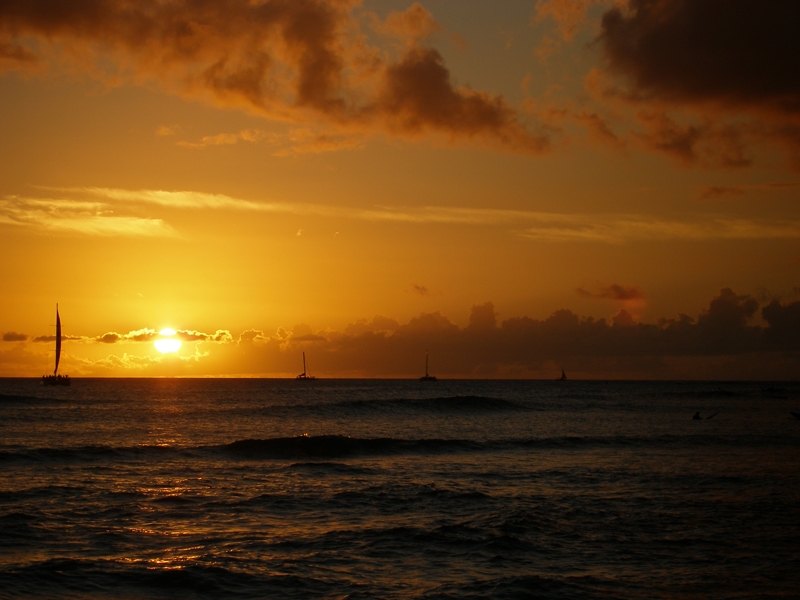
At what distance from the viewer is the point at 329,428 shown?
5456cm

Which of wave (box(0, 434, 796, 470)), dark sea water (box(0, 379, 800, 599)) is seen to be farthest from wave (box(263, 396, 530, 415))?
dark sea water (box(0, 379, 800, 599))

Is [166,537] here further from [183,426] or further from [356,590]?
[183,426]

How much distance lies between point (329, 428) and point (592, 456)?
25971mm

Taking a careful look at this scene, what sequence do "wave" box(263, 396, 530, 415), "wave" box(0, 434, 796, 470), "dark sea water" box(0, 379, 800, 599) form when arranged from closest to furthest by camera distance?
"dark sea water" box(0, 379, 800, 599)
"wave" box(0, 434, 796, 470)
"wave" box(263, 396, 530, 415)

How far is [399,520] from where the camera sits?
1925 cm

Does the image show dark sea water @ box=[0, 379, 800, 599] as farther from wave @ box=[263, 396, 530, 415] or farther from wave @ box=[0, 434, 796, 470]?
wave @ box=[263, 396, 530, 415]

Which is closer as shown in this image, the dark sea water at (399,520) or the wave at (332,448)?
the dark sea water at (399,520)

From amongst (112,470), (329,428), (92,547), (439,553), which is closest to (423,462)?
(112,470)

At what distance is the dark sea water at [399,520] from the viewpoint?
45.0 feet

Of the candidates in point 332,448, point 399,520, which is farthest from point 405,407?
point 399,520

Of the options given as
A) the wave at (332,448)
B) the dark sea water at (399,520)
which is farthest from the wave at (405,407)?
the dark sea water at (399,520)

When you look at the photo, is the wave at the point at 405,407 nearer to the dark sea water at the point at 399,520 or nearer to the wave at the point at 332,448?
the wave at the point at 332,448

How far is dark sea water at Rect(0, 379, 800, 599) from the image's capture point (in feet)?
45.0

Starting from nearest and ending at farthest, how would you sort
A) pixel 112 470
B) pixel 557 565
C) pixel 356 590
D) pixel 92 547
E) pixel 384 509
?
pixel 356 590, pixel 557 565, pixel 92 547, pixel 384 509, pixel 112 470
